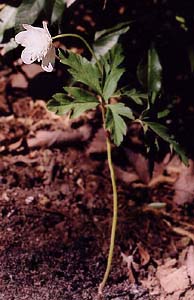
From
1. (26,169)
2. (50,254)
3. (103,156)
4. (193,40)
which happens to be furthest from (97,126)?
(50,254)

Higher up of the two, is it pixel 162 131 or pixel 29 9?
pixel 29 9

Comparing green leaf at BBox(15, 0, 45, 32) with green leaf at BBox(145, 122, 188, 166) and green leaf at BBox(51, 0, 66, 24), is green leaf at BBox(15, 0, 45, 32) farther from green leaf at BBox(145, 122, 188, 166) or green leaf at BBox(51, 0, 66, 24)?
green leaf at BBox(145, 122, 188, 166)

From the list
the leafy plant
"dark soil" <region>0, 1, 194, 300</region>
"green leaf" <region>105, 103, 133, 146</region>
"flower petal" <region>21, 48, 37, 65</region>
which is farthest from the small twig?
"flower petal" <region>21, 48, 37, 65</region>

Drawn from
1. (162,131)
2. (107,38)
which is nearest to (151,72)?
(107,38)

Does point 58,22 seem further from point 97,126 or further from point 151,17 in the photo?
point 97,126

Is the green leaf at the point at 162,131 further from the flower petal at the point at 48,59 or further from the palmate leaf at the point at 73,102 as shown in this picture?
the flower petal at the point at 48,59

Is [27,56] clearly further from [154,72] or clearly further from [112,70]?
[154,72]
